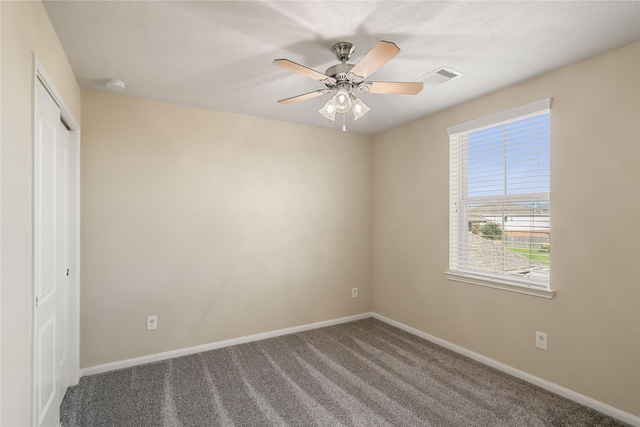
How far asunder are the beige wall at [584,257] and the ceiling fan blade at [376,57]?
1.61m

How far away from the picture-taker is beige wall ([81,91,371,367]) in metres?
2.85

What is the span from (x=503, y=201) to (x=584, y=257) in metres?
0.76

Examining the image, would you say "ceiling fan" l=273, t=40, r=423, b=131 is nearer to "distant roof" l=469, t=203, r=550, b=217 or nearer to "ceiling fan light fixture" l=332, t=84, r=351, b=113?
"ceiling fan light fixture" l=332, t=84, r=351, b=113

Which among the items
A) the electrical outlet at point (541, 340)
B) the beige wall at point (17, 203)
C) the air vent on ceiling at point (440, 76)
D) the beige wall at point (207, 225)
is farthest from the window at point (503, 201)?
the beige wall at point (17, 203)

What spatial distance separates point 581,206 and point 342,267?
8.36 ft

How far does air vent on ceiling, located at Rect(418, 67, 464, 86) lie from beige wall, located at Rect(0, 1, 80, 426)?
2.41m

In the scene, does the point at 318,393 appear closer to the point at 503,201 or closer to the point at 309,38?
the point at 503,201

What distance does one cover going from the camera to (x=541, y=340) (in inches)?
101

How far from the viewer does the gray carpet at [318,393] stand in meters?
2.18

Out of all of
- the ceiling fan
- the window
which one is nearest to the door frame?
the ceiling fan

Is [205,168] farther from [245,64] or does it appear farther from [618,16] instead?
[618,16]

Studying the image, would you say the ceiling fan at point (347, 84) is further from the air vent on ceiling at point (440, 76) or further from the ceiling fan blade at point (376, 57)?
the air vent on ceiling at point (440, 76)

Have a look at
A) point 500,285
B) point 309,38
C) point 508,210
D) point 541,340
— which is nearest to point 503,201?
point 508,210

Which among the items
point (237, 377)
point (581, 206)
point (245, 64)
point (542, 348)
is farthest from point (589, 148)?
point (237, 377)
